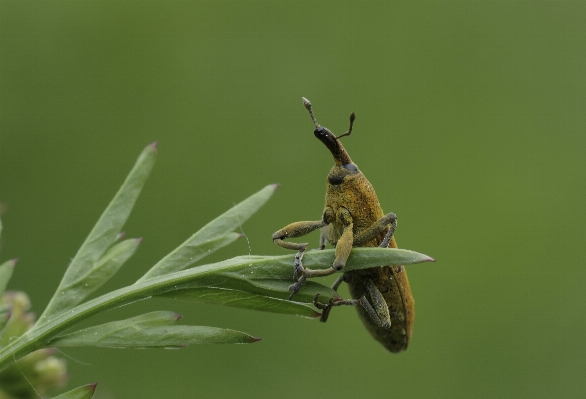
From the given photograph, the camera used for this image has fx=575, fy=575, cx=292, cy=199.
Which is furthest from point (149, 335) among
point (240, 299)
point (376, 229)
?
point (376, 229)

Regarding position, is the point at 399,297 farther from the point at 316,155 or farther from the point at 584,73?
the point at 584,73

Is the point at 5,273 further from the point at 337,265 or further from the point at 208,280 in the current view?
the point at 337,265

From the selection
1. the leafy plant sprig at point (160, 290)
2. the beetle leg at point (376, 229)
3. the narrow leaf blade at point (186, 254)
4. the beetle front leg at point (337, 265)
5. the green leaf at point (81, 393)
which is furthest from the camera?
the beetle leg at point (376, 229)

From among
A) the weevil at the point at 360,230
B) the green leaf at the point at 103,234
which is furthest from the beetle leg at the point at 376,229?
the green leaf at the point at 103,234

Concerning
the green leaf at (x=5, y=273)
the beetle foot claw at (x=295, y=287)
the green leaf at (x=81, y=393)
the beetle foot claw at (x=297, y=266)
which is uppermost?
the beetle foot claw at (x=297, y=266)

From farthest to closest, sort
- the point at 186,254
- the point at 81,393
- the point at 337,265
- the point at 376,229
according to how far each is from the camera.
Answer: the point at 376,229, the point at 186,254, the point at 337,265, the point at 81,393

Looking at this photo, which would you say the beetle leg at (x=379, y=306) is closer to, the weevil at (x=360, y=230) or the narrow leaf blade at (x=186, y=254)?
the weevil at (x=360, y=230)

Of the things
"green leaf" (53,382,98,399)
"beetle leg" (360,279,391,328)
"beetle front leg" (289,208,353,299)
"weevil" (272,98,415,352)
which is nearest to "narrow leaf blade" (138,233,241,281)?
"beetle front leg" (289,208,353,299)

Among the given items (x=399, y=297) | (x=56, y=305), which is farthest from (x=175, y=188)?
(x=56, y=305)
